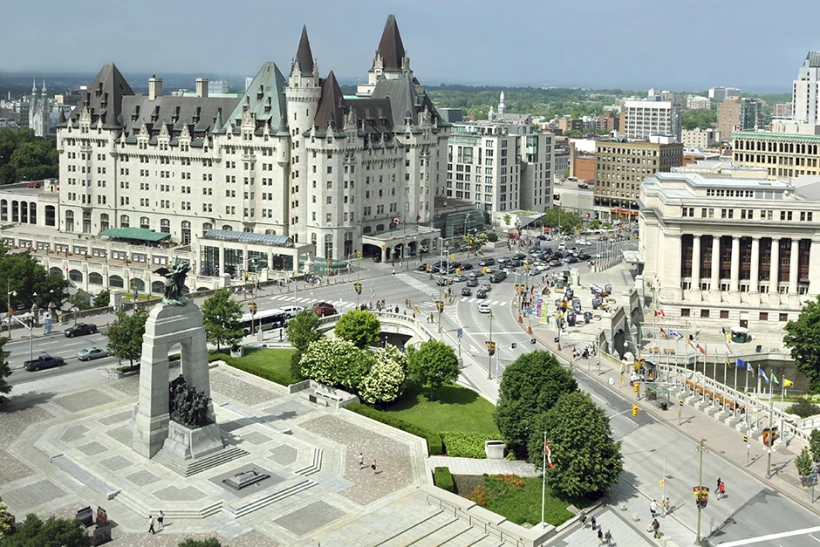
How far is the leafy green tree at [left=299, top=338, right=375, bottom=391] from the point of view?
9800 cm

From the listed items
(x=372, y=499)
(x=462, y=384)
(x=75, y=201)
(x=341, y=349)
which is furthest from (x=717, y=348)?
(x=75, y=201)

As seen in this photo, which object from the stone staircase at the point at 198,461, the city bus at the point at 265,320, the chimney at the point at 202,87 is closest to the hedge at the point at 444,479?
the stone staircase at the point at 198,461

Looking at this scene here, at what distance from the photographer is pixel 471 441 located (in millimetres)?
87625

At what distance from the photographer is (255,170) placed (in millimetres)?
175375

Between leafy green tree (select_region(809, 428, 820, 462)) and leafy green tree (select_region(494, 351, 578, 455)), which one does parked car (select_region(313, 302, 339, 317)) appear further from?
leafy green tree (select_region(809, 428, 820, 462))

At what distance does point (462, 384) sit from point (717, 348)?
40374mm

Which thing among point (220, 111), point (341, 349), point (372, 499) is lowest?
point (372, 499)

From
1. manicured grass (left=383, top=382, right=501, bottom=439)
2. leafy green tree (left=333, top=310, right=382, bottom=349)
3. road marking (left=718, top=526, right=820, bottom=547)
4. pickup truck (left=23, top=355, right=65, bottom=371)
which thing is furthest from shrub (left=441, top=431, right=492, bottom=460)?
pickup truck (left=23, top=355, right=65, bottom=371)

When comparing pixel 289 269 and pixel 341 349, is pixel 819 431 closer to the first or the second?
pixel 341 349

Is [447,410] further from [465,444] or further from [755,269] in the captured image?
[755,269]

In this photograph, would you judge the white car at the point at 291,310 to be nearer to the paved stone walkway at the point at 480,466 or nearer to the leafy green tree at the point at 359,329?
the leafy green tree at the point at 359,329

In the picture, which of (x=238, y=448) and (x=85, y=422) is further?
(x=85, y=422)

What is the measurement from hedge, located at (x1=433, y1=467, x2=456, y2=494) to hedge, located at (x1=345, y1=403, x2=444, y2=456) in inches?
187

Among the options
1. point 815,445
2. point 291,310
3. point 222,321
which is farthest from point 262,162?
point 815,445
